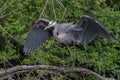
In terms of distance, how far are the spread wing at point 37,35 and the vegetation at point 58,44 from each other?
1.43ft

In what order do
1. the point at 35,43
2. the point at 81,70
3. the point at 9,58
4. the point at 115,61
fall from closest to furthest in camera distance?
the point at 81,70 → the point at 35,43 → the point at 9,58 → the point at 115,61

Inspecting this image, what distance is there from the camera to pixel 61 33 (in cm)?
383

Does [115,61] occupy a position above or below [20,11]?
below

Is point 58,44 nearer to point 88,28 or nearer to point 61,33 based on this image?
point 61,33

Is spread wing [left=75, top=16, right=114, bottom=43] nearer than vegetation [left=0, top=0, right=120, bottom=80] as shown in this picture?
Yes

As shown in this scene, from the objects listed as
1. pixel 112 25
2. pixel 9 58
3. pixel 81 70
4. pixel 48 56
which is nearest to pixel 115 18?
pixel 112 25

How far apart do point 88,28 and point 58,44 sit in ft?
3.63

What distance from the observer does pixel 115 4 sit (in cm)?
536

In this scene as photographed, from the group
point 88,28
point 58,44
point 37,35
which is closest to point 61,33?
point 37,35

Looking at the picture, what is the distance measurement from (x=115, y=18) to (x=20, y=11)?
116cm

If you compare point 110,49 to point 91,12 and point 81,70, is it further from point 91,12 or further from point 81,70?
point 81,70

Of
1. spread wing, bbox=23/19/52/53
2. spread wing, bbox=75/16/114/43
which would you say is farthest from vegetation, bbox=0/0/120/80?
spread wing, bbox=75/16/114/43

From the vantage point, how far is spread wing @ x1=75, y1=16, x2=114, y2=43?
3.39 meters

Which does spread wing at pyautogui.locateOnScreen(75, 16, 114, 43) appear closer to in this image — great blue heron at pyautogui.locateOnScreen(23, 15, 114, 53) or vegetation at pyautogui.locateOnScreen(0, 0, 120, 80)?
great blue heron at pyautogui.locateOnScreen(23, 15, 114, 53)
